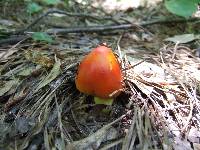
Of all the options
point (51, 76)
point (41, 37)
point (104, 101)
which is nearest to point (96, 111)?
point (104, 101)

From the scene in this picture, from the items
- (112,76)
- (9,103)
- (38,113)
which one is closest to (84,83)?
(112,76)

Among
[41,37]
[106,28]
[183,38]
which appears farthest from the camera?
[106,28]

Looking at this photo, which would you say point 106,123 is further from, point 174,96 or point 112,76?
point 174,96

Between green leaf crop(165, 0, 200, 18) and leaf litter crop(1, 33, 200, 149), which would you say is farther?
green leaf crop(165, 0, 200, 18)

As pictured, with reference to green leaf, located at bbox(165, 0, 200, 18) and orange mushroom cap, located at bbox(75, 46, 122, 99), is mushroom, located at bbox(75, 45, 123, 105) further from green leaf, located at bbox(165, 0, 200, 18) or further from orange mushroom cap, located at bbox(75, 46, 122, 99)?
green leaf, located at bbox(165, 0, 200, 18)

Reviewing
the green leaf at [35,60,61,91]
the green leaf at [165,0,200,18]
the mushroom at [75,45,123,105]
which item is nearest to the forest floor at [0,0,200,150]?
the green leaf at [35,60,61,91]

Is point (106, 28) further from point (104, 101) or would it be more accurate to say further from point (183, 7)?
point (104, 101)
